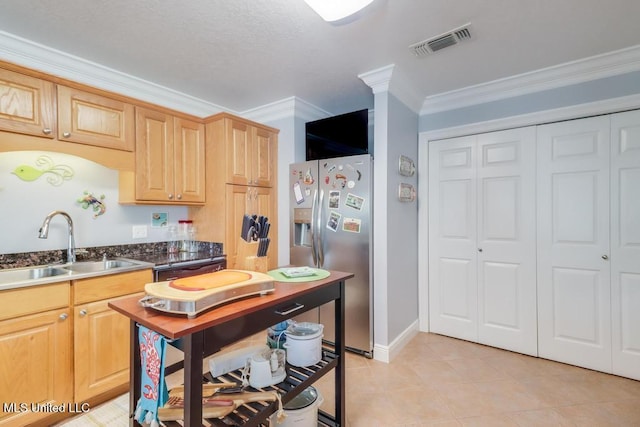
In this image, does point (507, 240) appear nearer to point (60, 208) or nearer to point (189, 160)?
point (189, 160)

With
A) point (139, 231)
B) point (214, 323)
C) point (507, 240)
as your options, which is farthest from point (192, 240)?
point (507, 240)

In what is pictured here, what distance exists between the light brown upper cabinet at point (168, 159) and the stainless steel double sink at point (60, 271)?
0.57m

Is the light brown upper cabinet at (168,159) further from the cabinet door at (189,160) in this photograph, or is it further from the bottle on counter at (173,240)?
the bottle on counter at (173,240)

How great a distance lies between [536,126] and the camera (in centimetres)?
269

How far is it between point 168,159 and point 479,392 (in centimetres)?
315

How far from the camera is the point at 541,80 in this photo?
262 cm

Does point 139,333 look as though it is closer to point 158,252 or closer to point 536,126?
point 158,252

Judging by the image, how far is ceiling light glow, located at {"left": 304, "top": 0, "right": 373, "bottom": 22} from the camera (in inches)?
57.4

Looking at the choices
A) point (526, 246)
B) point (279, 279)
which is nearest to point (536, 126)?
point (526, 246)

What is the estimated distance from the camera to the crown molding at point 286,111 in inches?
127

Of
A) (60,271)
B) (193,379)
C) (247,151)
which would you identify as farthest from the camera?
(247,151)

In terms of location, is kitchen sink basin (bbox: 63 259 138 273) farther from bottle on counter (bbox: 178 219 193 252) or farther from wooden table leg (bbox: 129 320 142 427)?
wooden table leg (bbox: 129 320 142 427)

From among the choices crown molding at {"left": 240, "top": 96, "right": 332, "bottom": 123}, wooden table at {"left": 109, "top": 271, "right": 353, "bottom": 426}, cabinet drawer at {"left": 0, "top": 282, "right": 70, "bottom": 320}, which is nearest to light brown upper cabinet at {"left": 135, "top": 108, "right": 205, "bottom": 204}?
crown molding at {"left": 240, "top": 96, "right": 332, "bottom": 123}

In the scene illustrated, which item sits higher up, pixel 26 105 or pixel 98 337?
pixel 26 105
